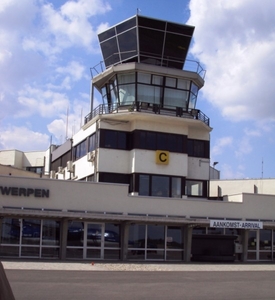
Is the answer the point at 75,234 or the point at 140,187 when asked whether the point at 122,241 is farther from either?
the point at 140,187

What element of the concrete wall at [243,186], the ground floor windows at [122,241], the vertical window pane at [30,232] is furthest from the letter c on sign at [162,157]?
the concrete wall at [243,186]

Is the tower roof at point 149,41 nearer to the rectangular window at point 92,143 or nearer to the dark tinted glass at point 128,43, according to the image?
the dark tinted glass at point 128,43

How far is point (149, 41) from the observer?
33.6 m

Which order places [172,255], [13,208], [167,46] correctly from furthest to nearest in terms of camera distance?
[167,46]
[172,255]
[13,208]

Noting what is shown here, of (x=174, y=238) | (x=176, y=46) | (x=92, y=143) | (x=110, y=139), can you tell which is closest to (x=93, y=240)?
(x=174, y=238)

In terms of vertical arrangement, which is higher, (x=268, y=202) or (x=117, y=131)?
(x=117, y=131)

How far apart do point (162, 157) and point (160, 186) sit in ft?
6.30

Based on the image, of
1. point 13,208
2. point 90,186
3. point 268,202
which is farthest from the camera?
point 268,202

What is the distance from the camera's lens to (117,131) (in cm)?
3256

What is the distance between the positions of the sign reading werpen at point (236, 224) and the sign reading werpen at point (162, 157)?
5766 millimetres
